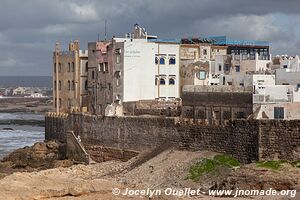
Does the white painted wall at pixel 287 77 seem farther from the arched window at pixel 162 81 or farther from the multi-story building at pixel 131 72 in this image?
the arched window at pixel 162 81

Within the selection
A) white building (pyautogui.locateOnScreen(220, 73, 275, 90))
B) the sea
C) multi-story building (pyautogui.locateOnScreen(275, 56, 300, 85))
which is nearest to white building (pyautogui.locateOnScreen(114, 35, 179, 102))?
white building (pyautogui.locateOnScreen(220, 73, 275, 90))

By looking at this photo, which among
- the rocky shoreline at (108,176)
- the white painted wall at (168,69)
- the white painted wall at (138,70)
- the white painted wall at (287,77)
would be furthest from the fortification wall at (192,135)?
the white painted wall at (287,77)

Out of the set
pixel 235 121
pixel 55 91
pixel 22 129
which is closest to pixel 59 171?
pixel 235 121

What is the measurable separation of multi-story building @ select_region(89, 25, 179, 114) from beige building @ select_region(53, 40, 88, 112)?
5.51ft

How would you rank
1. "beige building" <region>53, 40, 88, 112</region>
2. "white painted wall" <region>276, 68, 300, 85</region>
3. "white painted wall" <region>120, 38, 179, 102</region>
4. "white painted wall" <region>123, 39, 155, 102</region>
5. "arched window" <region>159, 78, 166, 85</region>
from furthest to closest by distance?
"beige building" <region>53, 40, 88, 112</region>, "arched window" <region>159, 78, 166, 85</region>, "white painted wall" <region>120, 38, 179, 102</region>, "white painted wall" <region>123, 39, 155, 102</region>, "white painted wall" <region>276, 68, 300, 85</region>

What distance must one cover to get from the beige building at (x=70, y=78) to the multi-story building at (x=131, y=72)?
5.51 feet

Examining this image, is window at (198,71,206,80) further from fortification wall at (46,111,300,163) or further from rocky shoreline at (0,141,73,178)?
rocky shoreline at (0,141,73,178)

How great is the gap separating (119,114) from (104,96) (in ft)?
15.3

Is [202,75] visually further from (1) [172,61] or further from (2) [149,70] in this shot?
(2) [149,70]

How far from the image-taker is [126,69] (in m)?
51.7

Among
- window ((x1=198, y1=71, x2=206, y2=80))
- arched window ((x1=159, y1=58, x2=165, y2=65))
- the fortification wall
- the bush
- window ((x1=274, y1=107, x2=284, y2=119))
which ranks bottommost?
the bush

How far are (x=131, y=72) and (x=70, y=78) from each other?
925 cm

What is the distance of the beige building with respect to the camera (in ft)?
193

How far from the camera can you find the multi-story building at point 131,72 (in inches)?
2047
